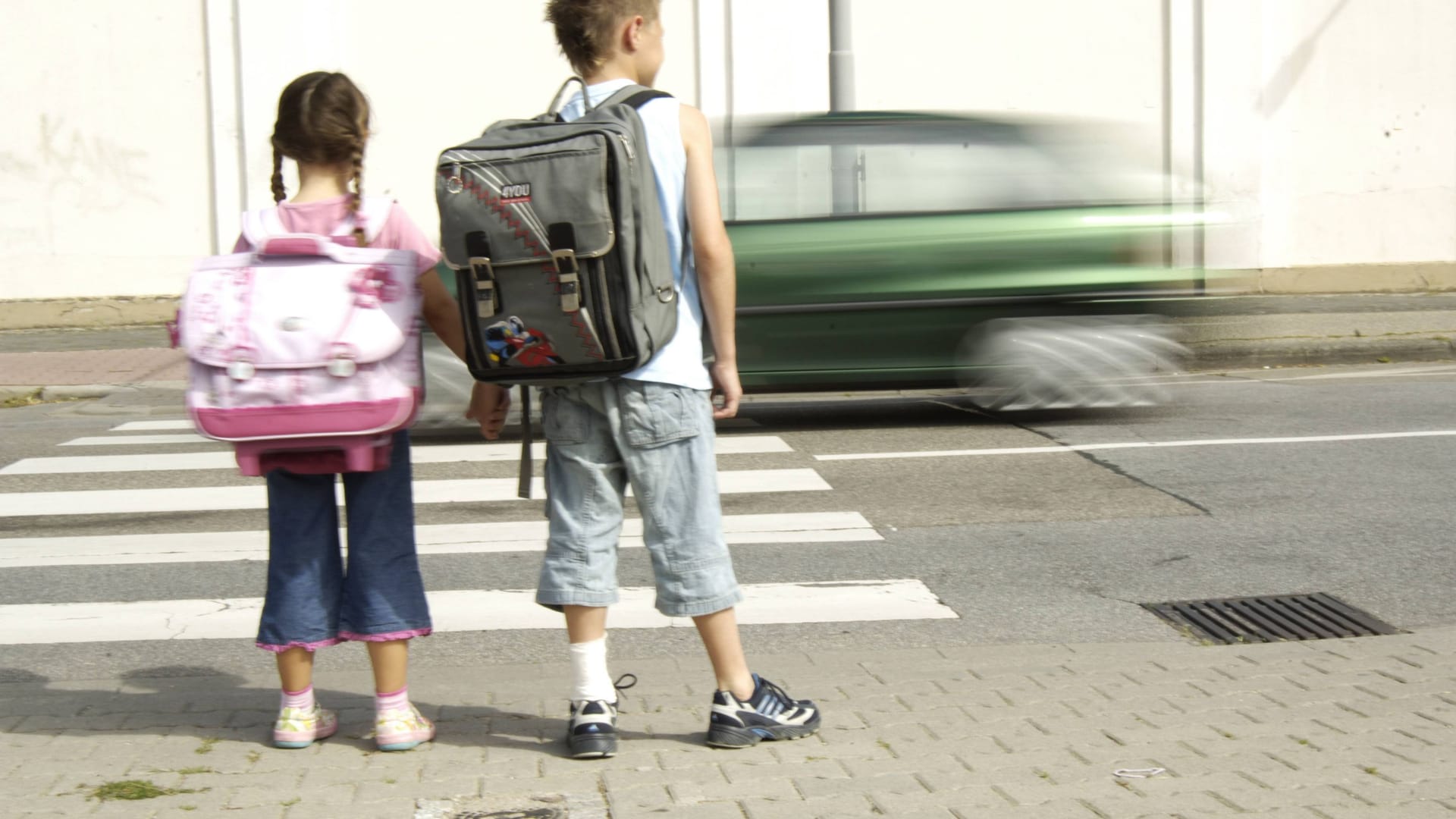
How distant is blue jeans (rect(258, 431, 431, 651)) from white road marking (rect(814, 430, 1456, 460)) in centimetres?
494

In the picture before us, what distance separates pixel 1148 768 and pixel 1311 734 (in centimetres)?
50

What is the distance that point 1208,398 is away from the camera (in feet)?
34.4

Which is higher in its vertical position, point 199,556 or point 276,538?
point 276,538

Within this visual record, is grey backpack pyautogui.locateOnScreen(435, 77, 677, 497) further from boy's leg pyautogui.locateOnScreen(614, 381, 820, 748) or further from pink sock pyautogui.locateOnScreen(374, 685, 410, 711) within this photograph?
pink sock pyautogui.locateOnScreen(374, 685, 410, 711)

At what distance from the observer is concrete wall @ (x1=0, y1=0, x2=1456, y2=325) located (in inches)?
647

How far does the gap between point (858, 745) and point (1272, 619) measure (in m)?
2.09

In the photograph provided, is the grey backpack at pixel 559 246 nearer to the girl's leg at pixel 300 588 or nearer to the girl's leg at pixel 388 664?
the girl's leg at pixel 300 588

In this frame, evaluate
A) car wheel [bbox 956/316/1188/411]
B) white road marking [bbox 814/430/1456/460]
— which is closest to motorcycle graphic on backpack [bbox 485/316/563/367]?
white road marking [bbox 814/430/1456/460]

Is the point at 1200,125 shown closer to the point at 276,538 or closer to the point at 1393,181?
the point at 1393,181

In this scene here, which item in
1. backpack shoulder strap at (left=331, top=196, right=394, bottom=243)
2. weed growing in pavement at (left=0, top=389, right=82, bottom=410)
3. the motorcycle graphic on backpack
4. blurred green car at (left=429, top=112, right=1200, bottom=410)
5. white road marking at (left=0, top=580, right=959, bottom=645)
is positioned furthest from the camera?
weed growing in pavement at (left=0, top=389, right=82, bottom=410)

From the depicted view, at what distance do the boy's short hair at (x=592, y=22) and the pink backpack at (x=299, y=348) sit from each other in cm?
61

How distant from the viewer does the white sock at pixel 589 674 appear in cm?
362

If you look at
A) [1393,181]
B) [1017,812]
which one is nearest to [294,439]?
[1017,812]

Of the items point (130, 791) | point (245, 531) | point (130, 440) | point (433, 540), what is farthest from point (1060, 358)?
point (130, 791)
